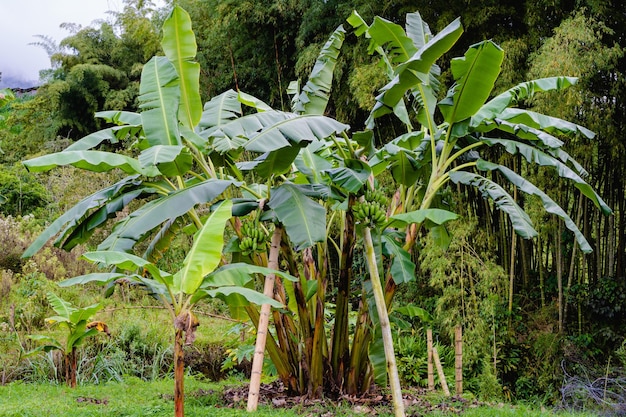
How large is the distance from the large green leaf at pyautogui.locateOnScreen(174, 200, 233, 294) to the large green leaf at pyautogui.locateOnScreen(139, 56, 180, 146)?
0.68 meters

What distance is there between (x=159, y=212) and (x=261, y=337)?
107cm

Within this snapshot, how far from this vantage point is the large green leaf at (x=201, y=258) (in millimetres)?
3049

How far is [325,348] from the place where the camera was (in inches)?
165

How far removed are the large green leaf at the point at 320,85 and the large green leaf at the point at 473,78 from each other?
925 mm

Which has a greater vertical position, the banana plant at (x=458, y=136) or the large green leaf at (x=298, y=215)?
the banana plant at (x=458, y=136)

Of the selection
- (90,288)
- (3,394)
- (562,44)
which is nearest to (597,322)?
(562,44)

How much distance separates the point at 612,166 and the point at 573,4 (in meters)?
1.79

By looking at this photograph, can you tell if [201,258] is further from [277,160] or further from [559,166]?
[559,166]

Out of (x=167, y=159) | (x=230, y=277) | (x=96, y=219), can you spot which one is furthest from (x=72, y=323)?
(x=167, y=159)

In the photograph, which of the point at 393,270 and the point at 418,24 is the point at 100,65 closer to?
the point at 418,24

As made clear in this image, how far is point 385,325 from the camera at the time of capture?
3.52 m

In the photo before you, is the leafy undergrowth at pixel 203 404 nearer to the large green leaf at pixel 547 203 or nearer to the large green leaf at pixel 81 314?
the large green leaf at pixel 81 314

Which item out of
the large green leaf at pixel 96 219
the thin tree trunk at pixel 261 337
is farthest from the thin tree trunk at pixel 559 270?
the large green leaf at pixel 96 219

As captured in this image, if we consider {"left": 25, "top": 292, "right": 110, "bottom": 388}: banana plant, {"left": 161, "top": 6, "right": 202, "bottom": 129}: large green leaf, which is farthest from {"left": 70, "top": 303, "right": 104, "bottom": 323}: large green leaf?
{"left": 161, "top": 6, "right": 202, "bottom": 129}: large green leaf
